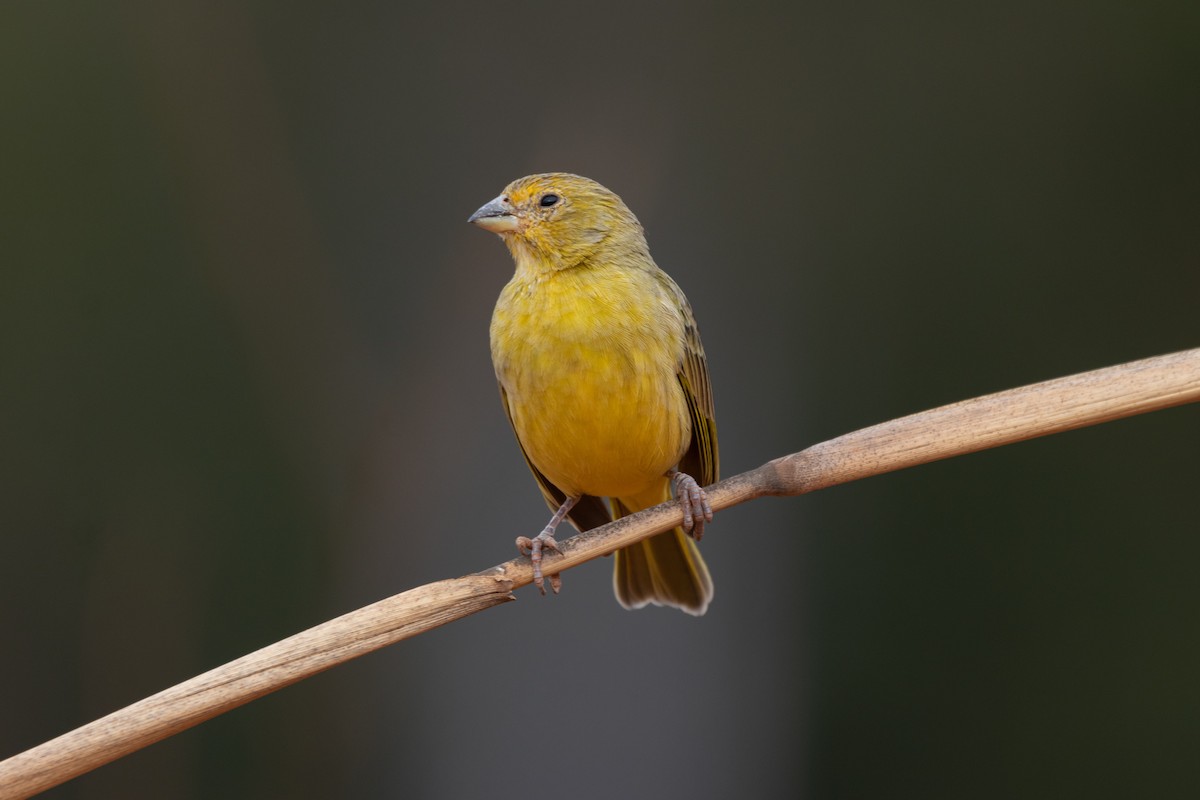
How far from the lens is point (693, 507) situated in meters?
2.45

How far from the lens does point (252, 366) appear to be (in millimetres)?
4270

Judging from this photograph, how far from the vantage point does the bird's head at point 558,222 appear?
9.85ft

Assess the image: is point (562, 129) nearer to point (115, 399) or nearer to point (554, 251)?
point (554, 251)

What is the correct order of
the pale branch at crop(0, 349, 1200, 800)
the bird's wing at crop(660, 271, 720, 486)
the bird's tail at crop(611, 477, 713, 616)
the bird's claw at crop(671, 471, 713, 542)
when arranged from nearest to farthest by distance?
the pale branch at crop(0, 349, 1200, 800), the bird's claw at crop(671, 471, 713, 542), the bird's wing at crop(660, 271, 720, 486), the bird's tail at crop(611, 477, 713, 616)

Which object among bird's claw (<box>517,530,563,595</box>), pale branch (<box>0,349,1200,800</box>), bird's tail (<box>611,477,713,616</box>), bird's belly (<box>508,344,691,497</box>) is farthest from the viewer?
bird's tail (<box>611,477,713,616</box>)

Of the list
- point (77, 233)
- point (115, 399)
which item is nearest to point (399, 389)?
point (115, 399)

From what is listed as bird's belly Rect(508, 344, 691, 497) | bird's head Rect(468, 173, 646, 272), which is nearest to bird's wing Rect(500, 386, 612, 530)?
bird's belly Rect(508, 344, 691, 497)

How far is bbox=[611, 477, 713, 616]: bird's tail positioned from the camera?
321 centimetres

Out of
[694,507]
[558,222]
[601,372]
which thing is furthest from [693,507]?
[558,222]

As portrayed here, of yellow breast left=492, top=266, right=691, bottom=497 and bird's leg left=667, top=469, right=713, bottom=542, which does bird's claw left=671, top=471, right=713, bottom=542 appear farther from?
yellow breast left=492, top=266, right=691, bottom=497

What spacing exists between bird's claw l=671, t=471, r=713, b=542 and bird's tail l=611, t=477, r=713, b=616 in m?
0.53

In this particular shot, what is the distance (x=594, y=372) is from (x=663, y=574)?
0.75 meters

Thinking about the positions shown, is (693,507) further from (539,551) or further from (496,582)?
(496,582)

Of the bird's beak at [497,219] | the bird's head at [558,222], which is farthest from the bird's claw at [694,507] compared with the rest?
the bird's beak at [497,219]
